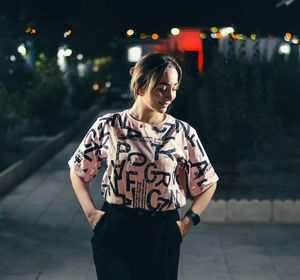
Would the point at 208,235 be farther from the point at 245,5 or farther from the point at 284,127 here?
the point at 245,5

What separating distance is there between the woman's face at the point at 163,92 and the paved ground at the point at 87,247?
3.44 metres

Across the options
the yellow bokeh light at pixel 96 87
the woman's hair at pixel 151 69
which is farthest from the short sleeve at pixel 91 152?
the yellow bokeh light at pixel 96 87

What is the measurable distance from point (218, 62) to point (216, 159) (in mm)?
1989

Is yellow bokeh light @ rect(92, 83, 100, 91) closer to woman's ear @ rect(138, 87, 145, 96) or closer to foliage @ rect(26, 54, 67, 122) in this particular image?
foliage @ rect(26, 54, 67, 122)

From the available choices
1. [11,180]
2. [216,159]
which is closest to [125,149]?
[216,159]

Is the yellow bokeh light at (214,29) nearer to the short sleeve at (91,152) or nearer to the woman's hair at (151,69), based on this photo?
the short sleeve at (91,152)

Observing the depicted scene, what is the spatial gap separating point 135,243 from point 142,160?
1.26 feet

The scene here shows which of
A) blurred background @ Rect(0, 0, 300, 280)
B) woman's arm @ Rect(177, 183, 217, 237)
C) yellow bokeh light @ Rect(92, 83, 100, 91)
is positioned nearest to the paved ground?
blurred background @ Rect(0, 0, 300, 280)

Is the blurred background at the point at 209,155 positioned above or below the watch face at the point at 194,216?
below

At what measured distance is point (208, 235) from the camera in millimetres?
9172

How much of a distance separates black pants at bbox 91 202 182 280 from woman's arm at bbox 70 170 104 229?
0.03 m

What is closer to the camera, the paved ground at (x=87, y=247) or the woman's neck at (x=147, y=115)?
the woman's neck at (x=147, y=115)

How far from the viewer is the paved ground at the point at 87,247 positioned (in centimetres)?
754

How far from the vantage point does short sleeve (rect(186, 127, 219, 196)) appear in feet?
14.0
